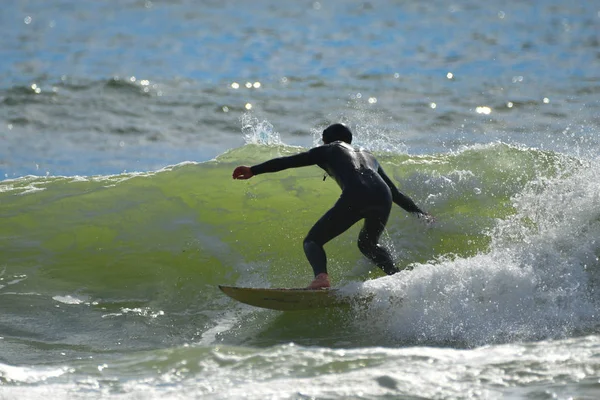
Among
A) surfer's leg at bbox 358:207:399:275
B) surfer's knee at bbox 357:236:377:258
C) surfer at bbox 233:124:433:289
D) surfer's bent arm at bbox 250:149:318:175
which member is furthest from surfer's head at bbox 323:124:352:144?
surfer's knee at bbox 357:236:377:258

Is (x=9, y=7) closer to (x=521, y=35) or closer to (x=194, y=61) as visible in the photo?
(x=194, y=61)

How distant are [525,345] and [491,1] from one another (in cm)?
3090

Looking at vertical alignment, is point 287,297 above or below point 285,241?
below

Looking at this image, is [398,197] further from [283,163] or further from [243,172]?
[243,172]

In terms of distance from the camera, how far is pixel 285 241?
9.12 m

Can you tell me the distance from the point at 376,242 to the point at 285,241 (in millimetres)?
2042

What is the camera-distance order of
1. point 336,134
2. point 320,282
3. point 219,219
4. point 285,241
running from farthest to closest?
point 219,219 < point 285,241 < point 336,134 < point 320,282

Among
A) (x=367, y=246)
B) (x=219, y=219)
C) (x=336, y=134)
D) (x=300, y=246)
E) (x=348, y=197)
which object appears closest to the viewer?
(x=348, y=197)

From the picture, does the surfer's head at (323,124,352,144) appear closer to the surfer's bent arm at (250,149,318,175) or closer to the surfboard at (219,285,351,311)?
the surfer's bent arm at (250,149,318,175)

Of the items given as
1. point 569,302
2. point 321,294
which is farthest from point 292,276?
point 569,302

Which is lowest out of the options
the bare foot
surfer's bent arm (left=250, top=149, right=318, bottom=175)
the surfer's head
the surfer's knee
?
the bare foot

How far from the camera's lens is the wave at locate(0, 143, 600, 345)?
689 cm

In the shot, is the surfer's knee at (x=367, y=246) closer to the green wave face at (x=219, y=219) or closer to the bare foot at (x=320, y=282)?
the bare foot at (x=320, y=282)

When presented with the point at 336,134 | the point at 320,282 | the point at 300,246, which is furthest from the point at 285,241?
the point at 320,282
